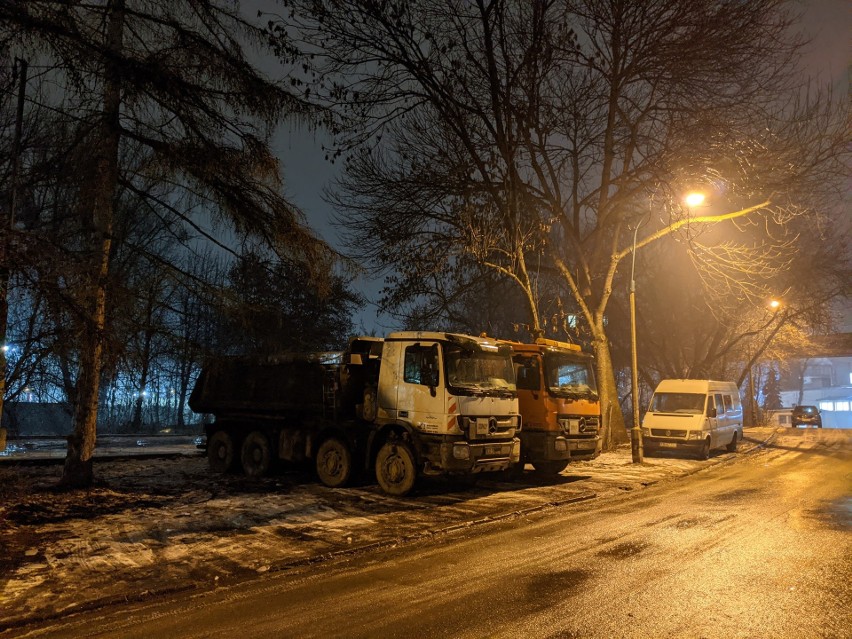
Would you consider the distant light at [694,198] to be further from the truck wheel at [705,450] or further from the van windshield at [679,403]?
the truck wheel at [705,450]

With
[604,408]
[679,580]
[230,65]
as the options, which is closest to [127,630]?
[679,580]

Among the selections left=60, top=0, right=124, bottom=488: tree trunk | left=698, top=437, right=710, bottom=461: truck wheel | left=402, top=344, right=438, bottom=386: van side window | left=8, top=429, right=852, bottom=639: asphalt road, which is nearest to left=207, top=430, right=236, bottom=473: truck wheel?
left=60, top=0, right=124, bottom=488: tree trunk

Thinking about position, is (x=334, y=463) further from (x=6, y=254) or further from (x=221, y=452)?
(x=6, y=254)

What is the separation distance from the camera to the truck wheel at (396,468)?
39.2 ft

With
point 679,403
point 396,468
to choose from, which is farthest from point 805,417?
point 396,468

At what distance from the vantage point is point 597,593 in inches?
236

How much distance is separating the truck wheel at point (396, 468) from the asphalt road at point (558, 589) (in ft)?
8.74

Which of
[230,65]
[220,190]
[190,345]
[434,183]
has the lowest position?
[190,345]

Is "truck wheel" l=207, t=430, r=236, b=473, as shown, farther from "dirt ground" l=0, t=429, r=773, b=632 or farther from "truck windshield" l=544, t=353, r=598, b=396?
"truck windshield" l=544, t=353, r=598, b=396

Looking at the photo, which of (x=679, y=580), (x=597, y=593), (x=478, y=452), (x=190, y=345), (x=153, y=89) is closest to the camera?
(x=597, y=593)

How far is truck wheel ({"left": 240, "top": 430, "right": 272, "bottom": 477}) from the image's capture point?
14.5 metres

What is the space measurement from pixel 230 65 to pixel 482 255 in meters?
11.5

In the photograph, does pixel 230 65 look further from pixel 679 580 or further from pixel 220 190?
pixel 679 580

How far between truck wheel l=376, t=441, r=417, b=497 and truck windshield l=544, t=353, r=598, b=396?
3916mm
